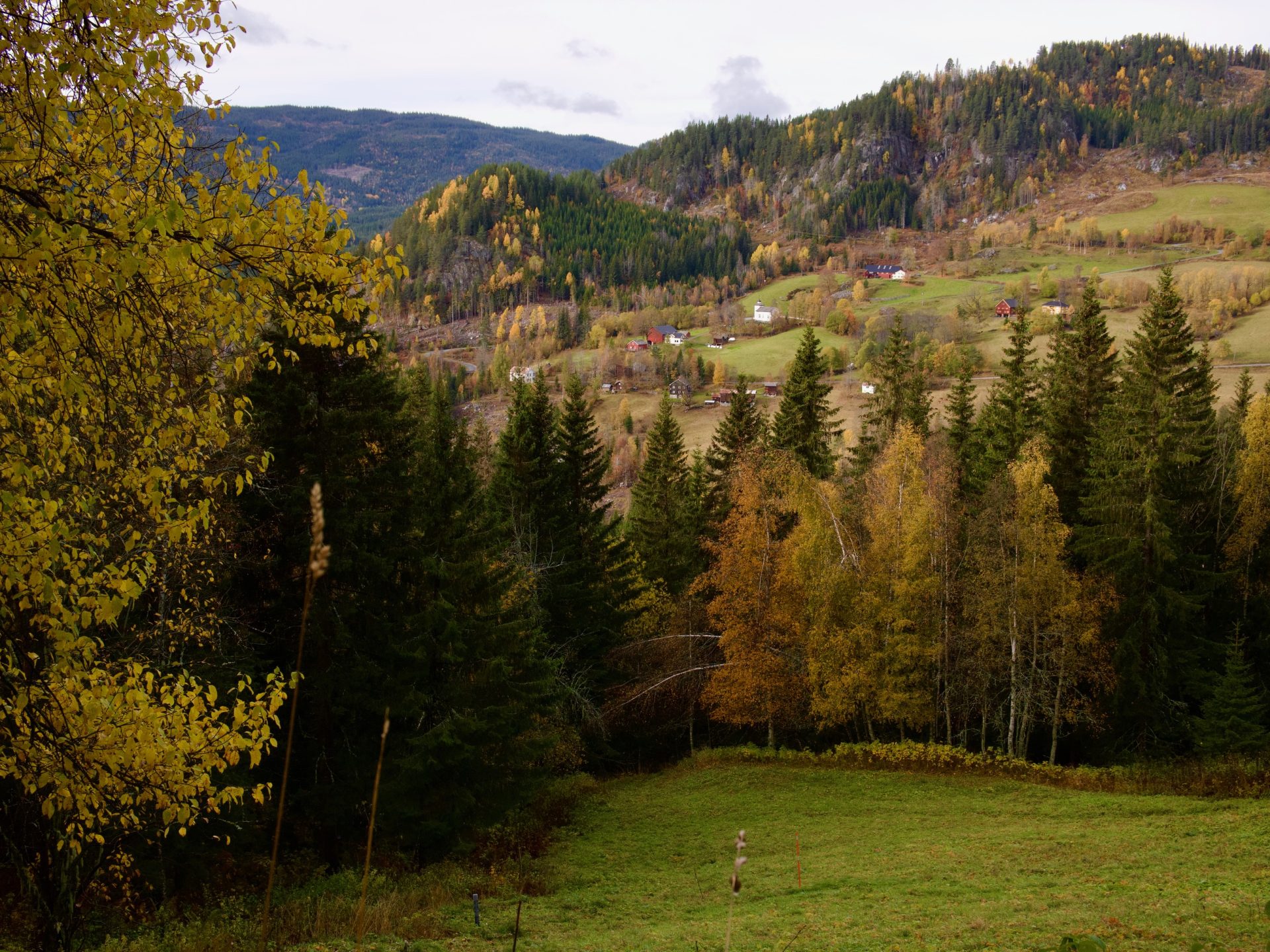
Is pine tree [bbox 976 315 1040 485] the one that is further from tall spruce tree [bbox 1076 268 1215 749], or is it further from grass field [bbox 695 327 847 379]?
grass field [bbox 695 327 847 379]

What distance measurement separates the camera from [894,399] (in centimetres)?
3806

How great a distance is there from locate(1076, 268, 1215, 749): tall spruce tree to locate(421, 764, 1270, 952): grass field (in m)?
6.19

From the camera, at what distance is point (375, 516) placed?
15.5m

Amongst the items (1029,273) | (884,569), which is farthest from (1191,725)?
(1029,273)

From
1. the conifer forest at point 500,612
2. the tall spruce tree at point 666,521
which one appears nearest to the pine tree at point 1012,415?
the conifer forest at point 500,612

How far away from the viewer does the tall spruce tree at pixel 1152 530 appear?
25.6 meters

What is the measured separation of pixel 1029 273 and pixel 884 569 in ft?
599

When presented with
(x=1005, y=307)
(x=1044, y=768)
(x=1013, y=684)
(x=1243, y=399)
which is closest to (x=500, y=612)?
(x=1013, y=684)

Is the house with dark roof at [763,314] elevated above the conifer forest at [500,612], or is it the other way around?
the house with dark roof at [763,314]

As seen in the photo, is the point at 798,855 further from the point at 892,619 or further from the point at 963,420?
the point at 963,420

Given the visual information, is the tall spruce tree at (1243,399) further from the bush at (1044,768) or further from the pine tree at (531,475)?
the pine tree at (531,475)

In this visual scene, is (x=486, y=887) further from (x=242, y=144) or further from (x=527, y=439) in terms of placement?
(x=527, y=439)

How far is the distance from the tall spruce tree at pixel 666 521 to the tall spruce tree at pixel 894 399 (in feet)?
27.6

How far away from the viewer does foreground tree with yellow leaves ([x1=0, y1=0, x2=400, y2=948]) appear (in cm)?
376
